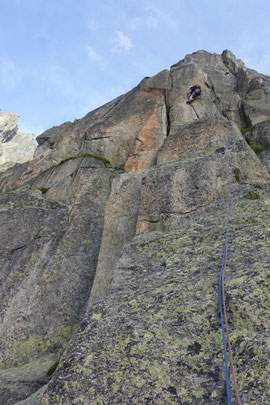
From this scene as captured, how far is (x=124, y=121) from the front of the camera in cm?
2383

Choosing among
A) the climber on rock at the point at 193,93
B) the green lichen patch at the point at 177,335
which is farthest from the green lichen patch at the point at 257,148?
the green lichen patch at the point at 177,335

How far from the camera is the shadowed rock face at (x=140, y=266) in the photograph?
202 inches

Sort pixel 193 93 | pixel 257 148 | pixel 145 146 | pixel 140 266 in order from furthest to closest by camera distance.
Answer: pixel 193 93 < pixel 257 148 < pixel 145 146 < pixel 140 266

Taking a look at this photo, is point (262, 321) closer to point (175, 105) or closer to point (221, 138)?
point (221, 138)

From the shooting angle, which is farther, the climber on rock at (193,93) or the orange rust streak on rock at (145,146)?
the climber on rock at (193,93)

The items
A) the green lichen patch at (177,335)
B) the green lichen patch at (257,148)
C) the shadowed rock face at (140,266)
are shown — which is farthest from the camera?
the green lichen patch at (257,148)

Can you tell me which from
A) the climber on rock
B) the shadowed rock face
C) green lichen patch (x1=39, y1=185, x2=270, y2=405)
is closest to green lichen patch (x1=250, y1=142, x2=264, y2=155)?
the shadowed rock face

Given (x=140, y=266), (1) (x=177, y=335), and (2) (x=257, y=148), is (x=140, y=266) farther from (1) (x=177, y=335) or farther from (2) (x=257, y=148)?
(2) (x=257, y=148)

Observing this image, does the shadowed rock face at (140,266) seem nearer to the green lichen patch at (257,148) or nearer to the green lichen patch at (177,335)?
the green lichen patch at (177,335)

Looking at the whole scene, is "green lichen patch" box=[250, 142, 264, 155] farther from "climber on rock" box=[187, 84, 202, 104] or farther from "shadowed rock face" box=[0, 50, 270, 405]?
"climber on rock" box=[187, 84, 202, 104]

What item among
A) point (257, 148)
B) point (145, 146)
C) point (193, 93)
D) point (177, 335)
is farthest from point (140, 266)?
point (193, 93)

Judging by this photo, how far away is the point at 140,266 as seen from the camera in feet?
28.1

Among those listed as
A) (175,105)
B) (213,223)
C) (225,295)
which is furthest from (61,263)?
(175,105)

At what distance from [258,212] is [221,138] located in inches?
241
